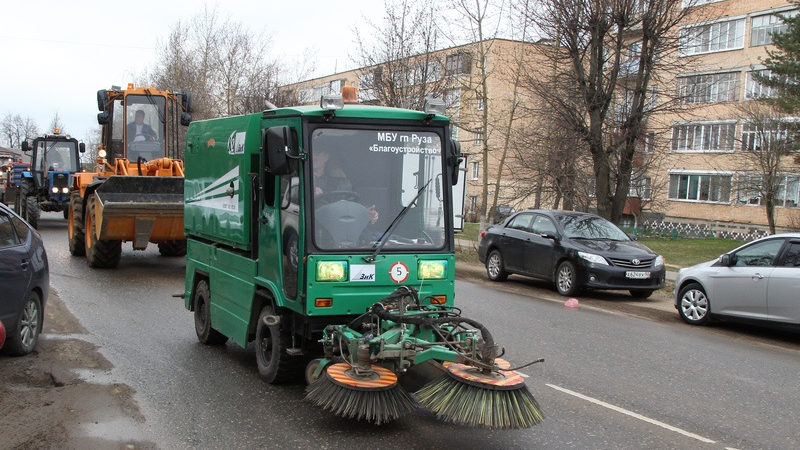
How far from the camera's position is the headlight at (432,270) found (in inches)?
253

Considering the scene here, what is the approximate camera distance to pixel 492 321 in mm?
10875

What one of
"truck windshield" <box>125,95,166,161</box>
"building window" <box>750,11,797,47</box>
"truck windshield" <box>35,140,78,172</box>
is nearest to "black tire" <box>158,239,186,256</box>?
"truck windshield" <box>125,95,166,161</box>

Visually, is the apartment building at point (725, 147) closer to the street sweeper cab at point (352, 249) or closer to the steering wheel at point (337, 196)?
the street sweeper cab at point (352, 249)

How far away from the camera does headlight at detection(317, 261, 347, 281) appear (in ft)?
20.0

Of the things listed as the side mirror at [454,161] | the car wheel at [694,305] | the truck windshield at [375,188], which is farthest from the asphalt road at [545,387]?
the side mirror at [454,161]

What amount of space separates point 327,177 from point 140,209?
8.82 meters

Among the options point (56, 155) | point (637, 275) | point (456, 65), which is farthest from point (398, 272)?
point (56, 155)

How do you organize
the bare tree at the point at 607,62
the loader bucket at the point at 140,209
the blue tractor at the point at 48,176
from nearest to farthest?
the loader bucket at the point at 140,209 → the bare tree at the point at 607,62 → the blue tractor at the point at 48,176

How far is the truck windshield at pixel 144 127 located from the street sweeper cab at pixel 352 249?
419 inches

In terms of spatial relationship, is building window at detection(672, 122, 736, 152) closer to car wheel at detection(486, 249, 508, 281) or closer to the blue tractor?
car wheel at detection(486, 249, 508, 281)

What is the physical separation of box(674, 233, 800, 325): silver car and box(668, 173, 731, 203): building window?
116ft

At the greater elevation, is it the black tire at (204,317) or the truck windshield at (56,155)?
the truck windshield at (56,155)

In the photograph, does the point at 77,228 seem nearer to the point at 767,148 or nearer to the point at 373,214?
the point at 373,214

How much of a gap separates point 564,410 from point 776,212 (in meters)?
42.0
